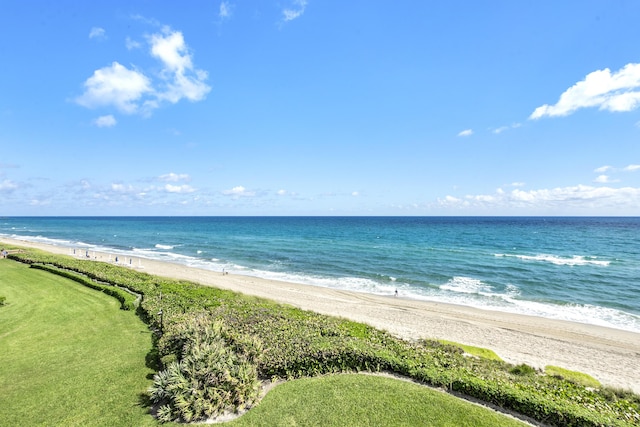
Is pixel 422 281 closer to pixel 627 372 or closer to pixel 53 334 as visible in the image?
pixel 627 372

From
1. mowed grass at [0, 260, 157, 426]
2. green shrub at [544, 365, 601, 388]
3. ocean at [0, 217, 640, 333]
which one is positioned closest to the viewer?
mowed grass at [0, 260, 157, 426]

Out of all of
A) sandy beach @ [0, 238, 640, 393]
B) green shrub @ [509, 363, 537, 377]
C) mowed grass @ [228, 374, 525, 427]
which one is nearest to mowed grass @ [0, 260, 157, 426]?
mowed grass @ [228, 374, 525, 427]

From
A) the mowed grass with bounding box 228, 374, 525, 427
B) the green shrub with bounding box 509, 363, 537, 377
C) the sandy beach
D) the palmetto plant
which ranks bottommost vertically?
the sandy beach

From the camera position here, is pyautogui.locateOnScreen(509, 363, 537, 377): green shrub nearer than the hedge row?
Yes

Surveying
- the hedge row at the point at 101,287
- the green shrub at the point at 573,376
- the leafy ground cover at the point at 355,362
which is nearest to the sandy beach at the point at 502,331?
the green shrub at the point at 573,376

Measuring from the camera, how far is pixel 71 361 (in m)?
13.7

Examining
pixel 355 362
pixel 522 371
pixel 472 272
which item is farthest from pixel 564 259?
pixel 355 362

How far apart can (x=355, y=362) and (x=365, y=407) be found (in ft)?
8.37

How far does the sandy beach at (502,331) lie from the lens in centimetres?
1767

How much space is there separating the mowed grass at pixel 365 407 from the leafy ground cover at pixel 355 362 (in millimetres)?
805

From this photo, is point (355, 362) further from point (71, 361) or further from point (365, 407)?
point (71, 361)

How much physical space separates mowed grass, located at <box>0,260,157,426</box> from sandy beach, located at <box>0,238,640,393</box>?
14522 millimetres

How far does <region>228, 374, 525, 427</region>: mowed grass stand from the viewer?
9492 millimetres

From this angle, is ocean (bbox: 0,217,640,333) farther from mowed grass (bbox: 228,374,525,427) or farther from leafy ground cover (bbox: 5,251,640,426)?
mowed grass (bbox: 228,374,525,427)
